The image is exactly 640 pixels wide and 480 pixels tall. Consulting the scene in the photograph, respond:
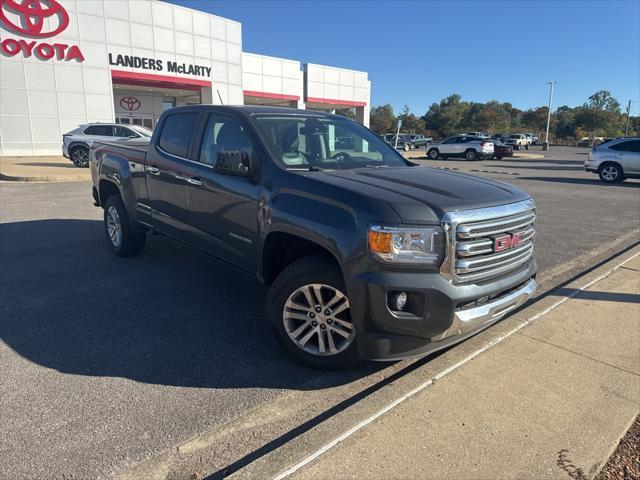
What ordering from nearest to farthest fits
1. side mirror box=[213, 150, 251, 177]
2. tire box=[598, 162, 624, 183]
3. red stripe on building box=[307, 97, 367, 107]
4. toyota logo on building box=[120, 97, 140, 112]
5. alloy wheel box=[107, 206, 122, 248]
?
side mirror box=[213, 150, 251, 177] < alloy wheel box=[107, 206, 122, 248] < tire box=[598, 162, 624, 183] < toyota logo on building box=[120, 97, 140, 112] < red stripe on building box=[307, 97, 367, 107]

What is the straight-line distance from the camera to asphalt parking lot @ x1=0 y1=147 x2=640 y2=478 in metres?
2.59

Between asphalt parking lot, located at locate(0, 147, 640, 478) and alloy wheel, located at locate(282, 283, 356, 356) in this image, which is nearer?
asphalt parking lot, located at locate(0, 147, 640, 478)

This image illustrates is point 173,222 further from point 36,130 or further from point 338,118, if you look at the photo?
point 36,130

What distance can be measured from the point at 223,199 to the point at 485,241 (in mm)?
2174

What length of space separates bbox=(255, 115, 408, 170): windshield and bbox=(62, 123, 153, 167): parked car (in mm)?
14979

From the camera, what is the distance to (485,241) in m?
3.07

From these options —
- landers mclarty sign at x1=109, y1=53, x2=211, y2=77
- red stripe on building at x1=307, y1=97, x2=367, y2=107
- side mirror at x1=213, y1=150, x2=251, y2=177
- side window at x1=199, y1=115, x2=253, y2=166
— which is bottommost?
side mirror at x1=213, y1=150, x2=251, y2=177

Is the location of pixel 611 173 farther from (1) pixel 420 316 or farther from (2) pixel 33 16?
(2) pixel 33 16

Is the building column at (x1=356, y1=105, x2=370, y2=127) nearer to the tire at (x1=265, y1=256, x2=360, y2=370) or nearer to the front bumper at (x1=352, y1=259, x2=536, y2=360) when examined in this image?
the tire at (x1=265, y1=256, x2=360, y2=370)

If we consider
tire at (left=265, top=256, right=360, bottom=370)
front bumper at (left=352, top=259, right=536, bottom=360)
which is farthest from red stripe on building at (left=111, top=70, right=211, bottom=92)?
front bumper at (left=352, top=259, right=536, bottom=360)

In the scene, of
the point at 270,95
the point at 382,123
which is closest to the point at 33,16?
the point at 270,95

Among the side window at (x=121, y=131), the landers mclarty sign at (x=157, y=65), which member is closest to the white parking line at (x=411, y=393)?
the side window at (x=121, y=131)

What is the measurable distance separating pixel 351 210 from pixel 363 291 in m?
0.52

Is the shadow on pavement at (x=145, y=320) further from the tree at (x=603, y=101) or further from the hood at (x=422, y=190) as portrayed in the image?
the tree at (x=603, y=101)
